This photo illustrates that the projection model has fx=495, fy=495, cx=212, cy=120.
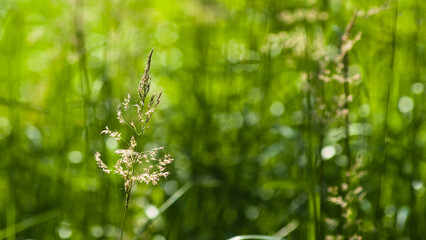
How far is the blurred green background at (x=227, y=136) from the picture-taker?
1.39m

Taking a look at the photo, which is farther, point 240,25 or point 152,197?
point 240,25

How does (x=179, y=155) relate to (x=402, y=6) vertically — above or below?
below

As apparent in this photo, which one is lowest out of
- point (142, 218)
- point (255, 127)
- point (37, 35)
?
point (142, 218)

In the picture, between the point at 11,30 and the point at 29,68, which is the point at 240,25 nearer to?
the point at 11,30

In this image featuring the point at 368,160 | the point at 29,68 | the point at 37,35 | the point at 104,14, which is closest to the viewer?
the point at 37,35

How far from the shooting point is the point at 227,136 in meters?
1.95

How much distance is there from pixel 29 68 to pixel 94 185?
2325 mm

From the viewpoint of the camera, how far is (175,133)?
6.62 ft

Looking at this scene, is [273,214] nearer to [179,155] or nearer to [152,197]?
[152,197]

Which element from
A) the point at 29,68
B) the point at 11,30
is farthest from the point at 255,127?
the point at 29,68

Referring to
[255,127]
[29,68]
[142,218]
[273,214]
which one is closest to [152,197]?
[142,218]

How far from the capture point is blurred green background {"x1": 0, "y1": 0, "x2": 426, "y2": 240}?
139 centimetres

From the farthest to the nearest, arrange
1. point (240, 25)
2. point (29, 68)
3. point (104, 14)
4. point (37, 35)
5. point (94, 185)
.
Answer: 1. point (29, 68)
2. point (240, 25)
3. point (104, 14)
4. point (37, 35)
5. point (94, 185)

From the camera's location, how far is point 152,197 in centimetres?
158
